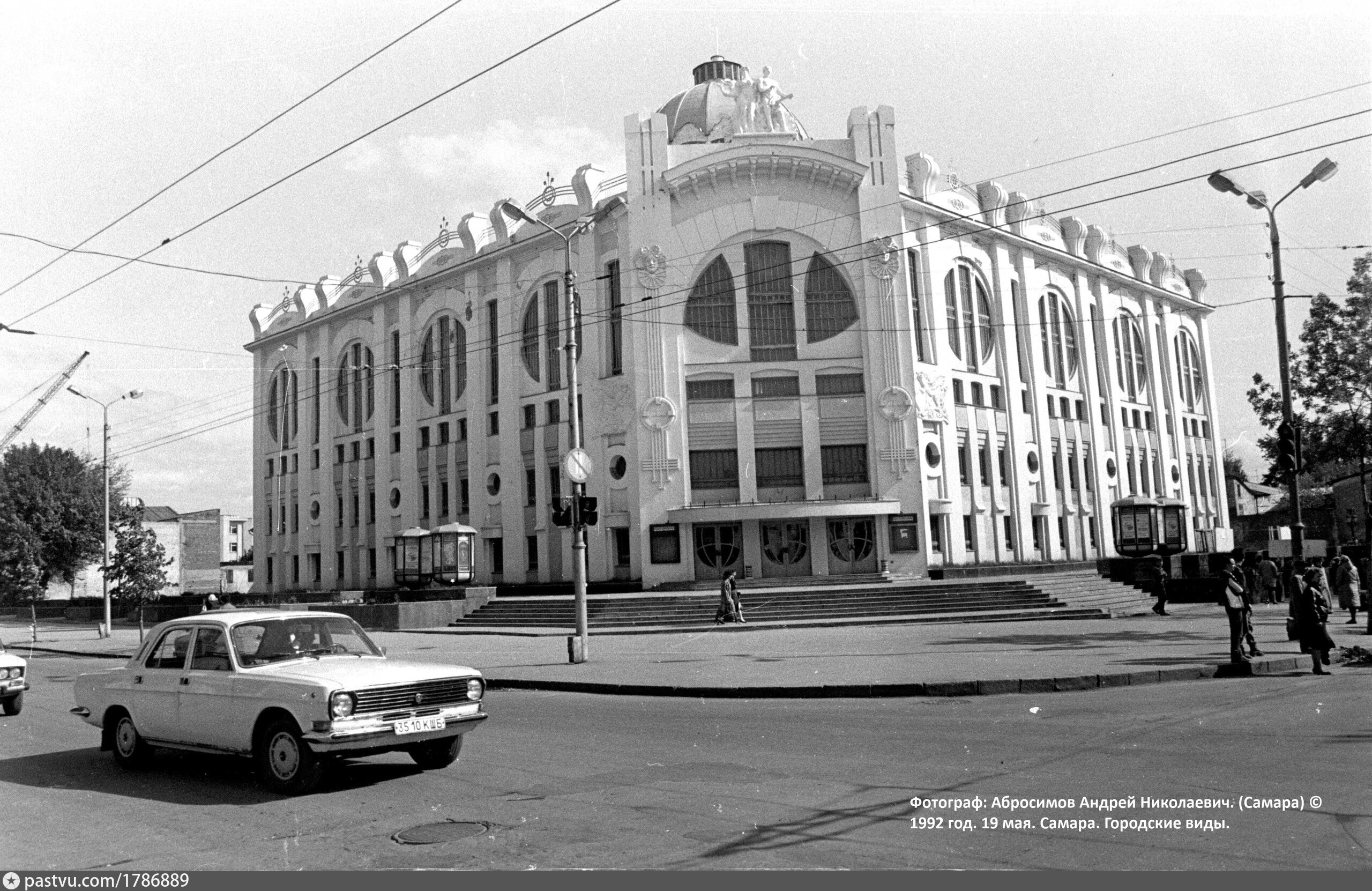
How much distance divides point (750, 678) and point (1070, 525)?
3606 cm

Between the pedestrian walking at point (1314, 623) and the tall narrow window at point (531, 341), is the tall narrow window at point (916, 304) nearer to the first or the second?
the tall narrow window at point (531, 341)

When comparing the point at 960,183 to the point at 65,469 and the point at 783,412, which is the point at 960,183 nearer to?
the point at 783,412

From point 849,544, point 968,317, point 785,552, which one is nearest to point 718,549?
point 785,552

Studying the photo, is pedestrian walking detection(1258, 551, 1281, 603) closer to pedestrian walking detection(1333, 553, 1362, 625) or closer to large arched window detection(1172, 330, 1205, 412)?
pedestrian walking detection(1333, 553, 1362, 625)

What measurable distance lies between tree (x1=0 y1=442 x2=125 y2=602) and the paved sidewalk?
3473 cm

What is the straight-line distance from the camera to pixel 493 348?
4691cm

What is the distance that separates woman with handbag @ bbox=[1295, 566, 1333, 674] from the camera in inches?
561

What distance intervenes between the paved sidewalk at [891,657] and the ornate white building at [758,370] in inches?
452

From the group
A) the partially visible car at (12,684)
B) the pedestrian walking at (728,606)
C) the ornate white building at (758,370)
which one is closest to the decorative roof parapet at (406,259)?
the ornate white building at (758,370)

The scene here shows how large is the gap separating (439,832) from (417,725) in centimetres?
186

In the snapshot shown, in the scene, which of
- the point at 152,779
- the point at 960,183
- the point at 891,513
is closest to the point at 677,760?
the point at 152,779

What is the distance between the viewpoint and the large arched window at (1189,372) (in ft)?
190

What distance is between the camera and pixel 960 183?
4447 centimetres

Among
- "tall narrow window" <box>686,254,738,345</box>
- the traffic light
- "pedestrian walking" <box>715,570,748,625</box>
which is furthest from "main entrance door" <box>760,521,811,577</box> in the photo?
the traffic light
